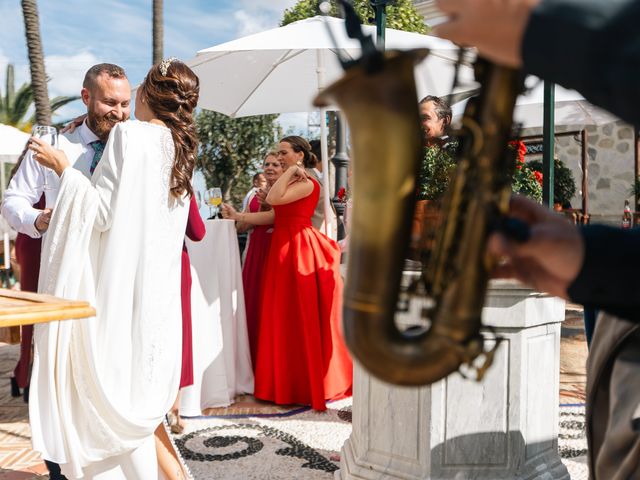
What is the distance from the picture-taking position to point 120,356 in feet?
8.71

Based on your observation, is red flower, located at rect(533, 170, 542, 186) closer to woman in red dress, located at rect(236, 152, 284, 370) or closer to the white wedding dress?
the white wedding dress

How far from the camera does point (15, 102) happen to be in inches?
1188

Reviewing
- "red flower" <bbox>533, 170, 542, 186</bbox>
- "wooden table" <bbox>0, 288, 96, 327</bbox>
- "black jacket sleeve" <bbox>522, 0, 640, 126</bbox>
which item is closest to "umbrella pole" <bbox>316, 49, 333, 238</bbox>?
"red flower" <bbox>533, 170, 542, 186</bbox>

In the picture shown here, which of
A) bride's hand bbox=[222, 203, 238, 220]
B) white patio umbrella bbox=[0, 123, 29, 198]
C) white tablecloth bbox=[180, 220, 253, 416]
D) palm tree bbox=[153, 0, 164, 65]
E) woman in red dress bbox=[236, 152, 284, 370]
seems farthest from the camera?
palm tree bbox=[153, 0, 164, 65]

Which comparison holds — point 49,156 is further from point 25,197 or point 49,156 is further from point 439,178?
point 439,178

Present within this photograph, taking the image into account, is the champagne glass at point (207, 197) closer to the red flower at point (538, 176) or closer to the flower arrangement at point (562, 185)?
the red flower at point (538, 176)

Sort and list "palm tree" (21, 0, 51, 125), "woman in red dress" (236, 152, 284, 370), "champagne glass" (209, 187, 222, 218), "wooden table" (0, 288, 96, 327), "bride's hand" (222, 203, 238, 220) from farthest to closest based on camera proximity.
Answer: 1. "palm tree" (21, 0, 51, 125)
2. "woman in red dress" (236, 152, 284, 370)
3. "bride's hand" (222, 203, 238, 220)
4. "champagne glass" (209, 187, 222, 218)
5. "wooden table" (0, 288, 96, 327)

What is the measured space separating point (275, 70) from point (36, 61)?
6.16 meters

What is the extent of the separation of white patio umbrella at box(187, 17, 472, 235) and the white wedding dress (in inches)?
104

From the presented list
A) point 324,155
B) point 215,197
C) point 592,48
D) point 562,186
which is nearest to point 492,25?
point 592,48

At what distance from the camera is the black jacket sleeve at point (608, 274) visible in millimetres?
814

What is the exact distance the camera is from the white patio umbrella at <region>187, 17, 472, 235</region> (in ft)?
17.9

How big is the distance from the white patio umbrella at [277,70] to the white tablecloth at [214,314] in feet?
3.14

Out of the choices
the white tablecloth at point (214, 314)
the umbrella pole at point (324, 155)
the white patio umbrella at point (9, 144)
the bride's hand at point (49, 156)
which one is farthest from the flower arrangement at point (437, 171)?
the white patio umbrella at point (9, 144)
